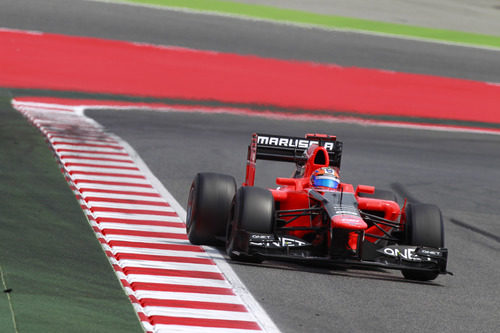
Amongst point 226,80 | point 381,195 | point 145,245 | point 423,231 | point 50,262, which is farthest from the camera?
point 226,80

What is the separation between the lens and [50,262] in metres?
9.02

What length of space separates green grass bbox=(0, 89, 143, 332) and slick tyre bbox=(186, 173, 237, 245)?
1.10 meters

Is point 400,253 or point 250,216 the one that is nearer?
point 250,216

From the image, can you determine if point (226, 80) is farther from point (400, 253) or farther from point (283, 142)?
point (400, 253)

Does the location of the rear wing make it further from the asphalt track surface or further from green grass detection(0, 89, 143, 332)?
green grass detection(0, 89, 143, 332)

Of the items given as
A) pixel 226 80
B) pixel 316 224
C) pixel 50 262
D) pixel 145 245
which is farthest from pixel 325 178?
pixel 226 80

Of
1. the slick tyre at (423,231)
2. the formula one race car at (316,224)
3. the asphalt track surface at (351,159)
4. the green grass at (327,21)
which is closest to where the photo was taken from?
the asphalt track surface at (351,159)

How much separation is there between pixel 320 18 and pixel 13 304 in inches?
1114

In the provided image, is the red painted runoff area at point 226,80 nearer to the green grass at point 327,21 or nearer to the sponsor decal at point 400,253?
the green grass at point 327,21

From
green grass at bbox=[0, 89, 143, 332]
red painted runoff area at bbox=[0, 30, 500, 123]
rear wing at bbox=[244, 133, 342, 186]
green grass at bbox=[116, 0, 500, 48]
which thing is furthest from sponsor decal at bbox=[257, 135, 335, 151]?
green grass at bbox=[116, 0, 500, 48]

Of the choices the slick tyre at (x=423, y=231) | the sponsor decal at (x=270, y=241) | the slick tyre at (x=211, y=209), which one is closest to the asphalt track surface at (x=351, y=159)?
the slick tyre at (x=423, y=231)

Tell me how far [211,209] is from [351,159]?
8215mm

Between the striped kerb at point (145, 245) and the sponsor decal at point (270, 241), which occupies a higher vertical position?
the sponsor decal at point (270, 241)

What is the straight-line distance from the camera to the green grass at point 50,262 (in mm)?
7207
